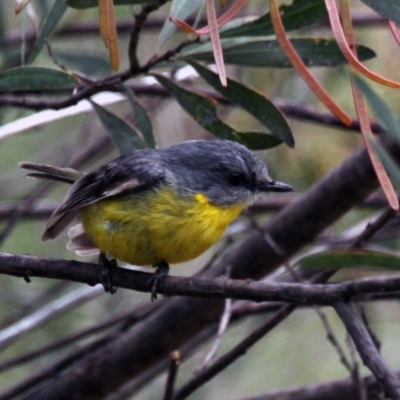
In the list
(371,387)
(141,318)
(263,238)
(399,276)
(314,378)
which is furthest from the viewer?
(314,378)


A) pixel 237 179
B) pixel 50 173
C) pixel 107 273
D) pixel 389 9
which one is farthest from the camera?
pixel 237 179

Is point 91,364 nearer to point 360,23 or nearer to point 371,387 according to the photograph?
point 371,387

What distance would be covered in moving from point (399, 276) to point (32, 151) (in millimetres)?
4076

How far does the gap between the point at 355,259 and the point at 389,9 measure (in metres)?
0.70

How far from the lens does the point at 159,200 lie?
3.04m

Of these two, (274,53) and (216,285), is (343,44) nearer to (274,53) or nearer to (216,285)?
(216,285)

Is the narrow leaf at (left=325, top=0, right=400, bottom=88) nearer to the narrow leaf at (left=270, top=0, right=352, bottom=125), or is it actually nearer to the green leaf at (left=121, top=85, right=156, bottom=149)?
the narrow leaf at (left=270, top=0, right=352, bottom=125)

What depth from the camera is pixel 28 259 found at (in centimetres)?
243

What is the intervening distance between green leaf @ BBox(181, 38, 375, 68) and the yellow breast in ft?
1.75

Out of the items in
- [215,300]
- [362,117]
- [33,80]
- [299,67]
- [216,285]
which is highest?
[299,67]

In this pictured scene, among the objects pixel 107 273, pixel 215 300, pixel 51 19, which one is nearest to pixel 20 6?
pixel 51 19

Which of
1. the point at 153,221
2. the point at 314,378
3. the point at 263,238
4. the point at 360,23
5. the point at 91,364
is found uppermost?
the point at 360,23

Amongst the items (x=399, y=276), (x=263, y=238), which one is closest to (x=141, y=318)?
(x=263, y=238)

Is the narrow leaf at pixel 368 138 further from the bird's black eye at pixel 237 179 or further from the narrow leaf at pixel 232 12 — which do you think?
the bird's black eye at pixel 237 179
